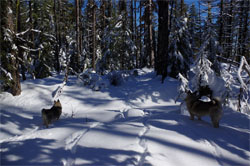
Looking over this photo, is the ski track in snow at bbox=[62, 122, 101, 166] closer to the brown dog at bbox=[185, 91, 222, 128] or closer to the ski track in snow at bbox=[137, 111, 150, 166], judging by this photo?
the ski track in snow at bbox=[137, 111, 150, 166]

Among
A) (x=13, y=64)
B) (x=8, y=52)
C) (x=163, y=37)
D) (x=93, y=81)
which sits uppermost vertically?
(x=163, y=37)

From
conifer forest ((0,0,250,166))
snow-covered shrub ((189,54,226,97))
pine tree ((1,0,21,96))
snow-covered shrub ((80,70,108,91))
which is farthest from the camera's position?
snow-covered shrub ((80,70,108,91))

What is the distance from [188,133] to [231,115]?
2.35m

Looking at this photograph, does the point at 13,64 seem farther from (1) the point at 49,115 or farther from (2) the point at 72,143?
(2) the point at 72,143

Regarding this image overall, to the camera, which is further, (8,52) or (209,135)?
Answer: (8,52)

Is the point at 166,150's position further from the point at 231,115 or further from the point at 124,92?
the point at 124,92

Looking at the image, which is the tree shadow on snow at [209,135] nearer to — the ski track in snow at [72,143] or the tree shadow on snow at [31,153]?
the ski track in snow at [72,143]

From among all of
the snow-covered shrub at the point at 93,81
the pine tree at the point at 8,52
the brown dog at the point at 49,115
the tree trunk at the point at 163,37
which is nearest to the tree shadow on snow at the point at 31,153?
the brown dog at the point at 49,115

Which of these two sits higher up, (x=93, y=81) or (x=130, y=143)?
(x=93, y=81)

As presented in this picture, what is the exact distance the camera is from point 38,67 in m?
16.0

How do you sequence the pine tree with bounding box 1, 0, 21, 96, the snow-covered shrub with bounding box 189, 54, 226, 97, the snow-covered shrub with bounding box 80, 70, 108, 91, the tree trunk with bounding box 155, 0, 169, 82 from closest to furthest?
the snow-covered shrub with bounding box 189, 54, 226, 97 → the pine tree with bounding box 1, 0, 21, 96 → the snow-covered shrub with bounding box 80, 70, 108, 91 → the tree trunk with bounding box 155, 0, 169, 82

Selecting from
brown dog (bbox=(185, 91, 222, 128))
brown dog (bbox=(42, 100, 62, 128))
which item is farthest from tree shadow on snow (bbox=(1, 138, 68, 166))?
brown dog (bbox=(185, 91, 222, 128))

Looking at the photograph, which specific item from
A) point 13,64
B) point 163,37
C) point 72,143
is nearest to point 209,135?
point 72,143

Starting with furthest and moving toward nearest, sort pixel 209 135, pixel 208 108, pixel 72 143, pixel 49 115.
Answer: pixel 49 115
pixel 208 108
pixel 209 135
pixel 72 143
